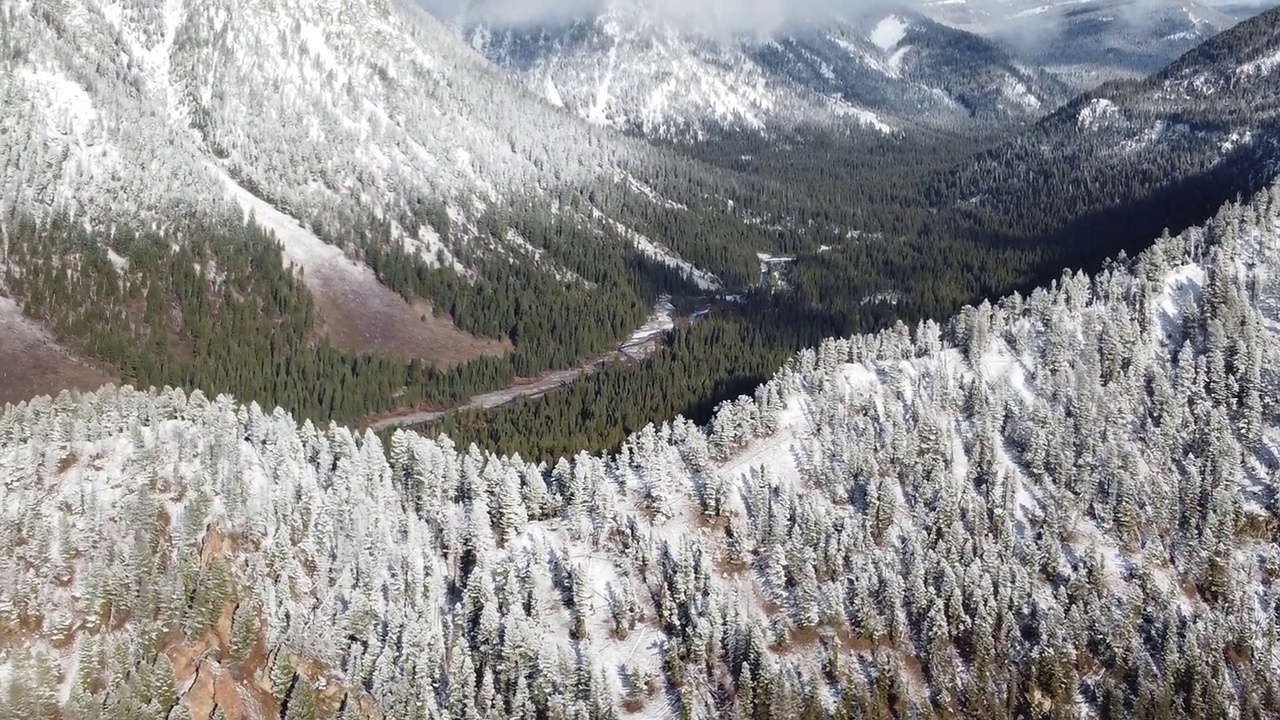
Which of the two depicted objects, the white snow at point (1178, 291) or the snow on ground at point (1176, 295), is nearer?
the snow on ground at point (1176, 295)

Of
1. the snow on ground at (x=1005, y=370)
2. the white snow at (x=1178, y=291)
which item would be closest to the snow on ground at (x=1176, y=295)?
the white snow at (x=1178, y=291)

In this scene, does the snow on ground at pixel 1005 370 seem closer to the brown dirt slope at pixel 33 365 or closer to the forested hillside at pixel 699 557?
the forested hillside at pixel 699 557

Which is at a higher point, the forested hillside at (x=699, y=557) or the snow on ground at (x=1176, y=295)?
the snow on ground at (x=1176, y=295)

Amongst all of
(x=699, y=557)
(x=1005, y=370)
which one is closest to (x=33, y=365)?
(x=699, y=557)

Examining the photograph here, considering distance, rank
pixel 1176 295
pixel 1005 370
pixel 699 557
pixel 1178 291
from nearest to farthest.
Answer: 1. pixel 699 557
2. pixel 1005 370
3. pixel 1176 295
4. pixel 1178 291

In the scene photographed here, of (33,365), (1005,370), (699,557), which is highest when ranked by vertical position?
(33,365)

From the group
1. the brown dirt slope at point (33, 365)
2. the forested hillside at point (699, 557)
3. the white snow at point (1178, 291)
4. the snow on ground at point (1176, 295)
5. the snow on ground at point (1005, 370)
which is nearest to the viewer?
the forested hillside at point (699, 557)

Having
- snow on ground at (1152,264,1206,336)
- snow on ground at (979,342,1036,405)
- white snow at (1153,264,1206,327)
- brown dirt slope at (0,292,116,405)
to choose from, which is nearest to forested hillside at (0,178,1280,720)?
snow on ground at (979,342,1036,405)

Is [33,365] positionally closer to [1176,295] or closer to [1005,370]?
[1005,370]

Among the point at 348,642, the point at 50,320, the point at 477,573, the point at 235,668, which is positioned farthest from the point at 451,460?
the point at 50,320
